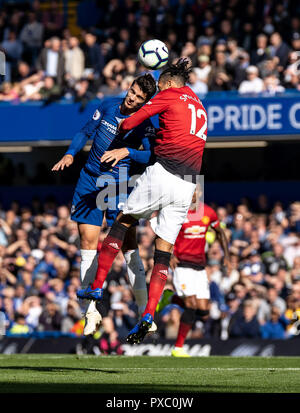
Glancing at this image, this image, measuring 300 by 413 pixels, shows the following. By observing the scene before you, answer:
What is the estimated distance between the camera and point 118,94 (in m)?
20.8

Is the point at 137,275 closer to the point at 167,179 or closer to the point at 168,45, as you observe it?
the point at 167,179

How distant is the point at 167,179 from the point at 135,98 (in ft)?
3.66

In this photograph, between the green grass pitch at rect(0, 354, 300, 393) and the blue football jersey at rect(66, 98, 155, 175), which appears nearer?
the green grass pitch at rect(0, 354, 300, 393)

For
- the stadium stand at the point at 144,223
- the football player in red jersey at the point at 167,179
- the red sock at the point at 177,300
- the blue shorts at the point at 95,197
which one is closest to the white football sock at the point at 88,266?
the blue shorts at the point at 95,197

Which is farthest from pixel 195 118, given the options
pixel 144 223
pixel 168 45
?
pixel 168 45

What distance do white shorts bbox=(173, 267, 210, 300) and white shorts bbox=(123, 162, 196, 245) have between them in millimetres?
4543

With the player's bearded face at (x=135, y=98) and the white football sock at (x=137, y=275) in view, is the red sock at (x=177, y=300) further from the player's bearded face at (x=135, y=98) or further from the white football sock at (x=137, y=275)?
the player's bearded face at (x=135, y=98)

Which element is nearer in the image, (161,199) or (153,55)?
(161,199)

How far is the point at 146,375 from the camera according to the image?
→ 9.77 metres

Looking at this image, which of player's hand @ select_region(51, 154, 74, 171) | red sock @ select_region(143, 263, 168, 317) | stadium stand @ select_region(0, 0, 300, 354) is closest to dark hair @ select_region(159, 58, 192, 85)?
player's hand @ select_region(51, 154, 74, 171)

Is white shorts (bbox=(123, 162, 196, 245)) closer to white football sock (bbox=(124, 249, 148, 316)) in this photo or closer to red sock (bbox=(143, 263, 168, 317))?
red sock (bbox=(143, 263, 168, 317))

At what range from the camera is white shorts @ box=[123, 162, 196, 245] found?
32.8ft

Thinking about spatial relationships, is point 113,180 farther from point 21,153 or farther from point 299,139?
point 21,153

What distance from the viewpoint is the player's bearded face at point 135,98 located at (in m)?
10.4
